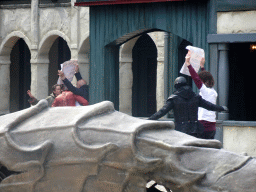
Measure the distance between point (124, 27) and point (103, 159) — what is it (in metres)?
7.45

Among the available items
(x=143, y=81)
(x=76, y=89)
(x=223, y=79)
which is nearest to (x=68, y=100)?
(x=76, y=89)

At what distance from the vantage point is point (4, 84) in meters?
18.9

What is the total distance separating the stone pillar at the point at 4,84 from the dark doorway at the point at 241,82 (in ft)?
30.8

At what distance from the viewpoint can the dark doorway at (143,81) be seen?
17.4 metres

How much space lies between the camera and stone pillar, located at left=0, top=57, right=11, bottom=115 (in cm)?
1883

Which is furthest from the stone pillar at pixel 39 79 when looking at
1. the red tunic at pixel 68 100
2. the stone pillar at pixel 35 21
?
the red tunic at pixel 68 100

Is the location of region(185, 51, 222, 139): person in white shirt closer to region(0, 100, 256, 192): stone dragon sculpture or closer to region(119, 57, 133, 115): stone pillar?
region(0, 100, 256, 192): stone dragon sculpture

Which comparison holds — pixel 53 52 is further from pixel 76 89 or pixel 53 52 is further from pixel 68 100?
pixel 68 100

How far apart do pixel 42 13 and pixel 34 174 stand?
50.0 ft

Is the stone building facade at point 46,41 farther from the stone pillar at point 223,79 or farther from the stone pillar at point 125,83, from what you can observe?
the stone pillar at point 223,79

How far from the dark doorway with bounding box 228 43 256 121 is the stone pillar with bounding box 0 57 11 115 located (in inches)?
370

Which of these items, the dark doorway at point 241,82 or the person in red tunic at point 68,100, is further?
the dark doorway at point 241,82

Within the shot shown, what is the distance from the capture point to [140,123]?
2.76 metres

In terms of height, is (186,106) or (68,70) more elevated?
(68,70)
